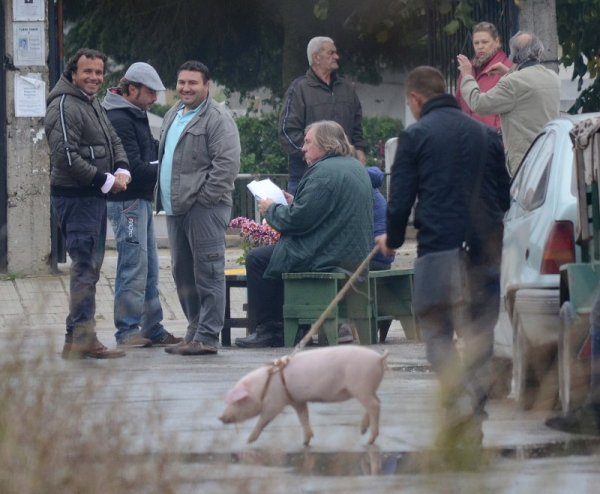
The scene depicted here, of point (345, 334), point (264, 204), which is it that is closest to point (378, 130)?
point (345, 334)

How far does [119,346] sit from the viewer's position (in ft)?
34.7

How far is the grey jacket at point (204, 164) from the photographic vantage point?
10297 millimetres

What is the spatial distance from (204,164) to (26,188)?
15.1ft

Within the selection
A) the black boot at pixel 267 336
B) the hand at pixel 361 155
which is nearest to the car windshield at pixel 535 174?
the black boot at pixel 267 336

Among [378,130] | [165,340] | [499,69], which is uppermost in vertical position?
[378,130]

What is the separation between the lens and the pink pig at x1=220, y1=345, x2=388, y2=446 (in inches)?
252

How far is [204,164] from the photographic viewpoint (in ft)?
34.1

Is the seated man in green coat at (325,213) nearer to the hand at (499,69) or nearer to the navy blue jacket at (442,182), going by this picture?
the hand at (499,69)

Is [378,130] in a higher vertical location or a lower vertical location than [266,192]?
higher

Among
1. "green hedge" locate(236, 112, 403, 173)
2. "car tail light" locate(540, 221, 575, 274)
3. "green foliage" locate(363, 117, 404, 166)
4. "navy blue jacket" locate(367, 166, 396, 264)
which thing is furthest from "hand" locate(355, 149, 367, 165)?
"green foliage" locate(363, 117, 404, 166)

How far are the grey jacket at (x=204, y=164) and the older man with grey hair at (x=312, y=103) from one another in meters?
1.69

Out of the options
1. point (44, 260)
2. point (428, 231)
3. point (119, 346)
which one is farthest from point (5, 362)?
point (44, 260)

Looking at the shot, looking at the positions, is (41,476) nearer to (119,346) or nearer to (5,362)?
(5,362)

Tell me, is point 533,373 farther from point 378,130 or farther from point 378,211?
point 378,130
